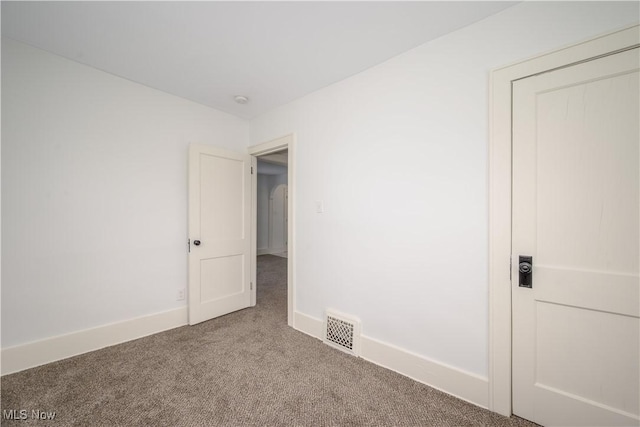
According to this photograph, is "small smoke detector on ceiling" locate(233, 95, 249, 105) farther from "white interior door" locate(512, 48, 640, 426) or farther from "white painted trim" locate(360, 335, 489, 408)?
"white painted trim" locate(360, 335, 489, 408)

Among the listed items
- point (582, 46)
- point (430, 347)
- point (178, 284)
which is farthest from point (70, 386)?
point (582, 46)

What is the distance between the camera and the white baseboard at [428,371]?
1591mm

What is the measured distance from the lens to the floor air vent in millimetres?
2178

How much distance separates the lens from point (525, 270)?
4.77ft

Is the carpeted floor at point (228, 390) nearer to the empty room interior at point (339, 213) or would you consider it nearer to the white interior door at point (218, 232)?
the empty room interior at point (339, 213)

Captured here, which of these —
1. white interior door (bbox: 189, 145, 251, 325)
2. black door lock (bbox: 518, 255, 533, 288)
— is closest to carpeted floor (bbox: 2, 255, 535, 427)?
white interior door (bbox: 189, 145, 251, 325)

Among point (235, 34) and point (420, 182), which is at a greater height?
point (235, 34)

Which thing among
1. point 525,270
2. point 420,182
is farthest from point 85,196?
point 525,270

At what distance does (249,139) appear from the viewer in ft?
11.0

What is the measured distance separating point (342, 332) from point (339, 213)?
110 centimetres

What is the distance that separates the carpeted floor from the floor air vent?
90mm

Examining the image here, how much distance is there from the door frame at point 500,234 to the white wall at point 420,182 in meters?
0.05

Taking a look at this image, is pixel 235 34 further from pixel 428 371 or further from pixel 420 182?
pixel 428 371

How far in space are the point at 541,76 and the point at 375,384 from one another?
2238 millimetres
